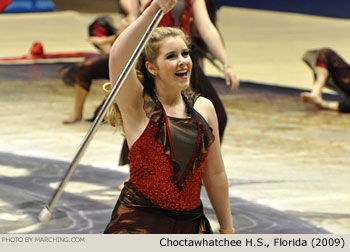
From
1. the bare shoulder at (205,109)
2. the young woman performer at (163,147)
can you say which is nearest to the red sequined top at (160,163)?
the young woman performer at (163,147)

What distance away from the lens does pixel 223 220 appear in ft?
13.6

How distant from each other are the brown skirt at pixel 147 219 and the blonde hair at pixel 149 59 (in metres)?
0.32

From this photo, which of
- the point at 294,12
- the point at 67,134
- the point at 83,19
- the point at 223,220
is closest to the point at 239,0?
the point at 294,12

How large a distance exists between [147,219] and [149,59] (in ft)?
2.18

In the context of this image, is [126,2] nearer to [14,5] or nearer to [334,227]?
[334,227]

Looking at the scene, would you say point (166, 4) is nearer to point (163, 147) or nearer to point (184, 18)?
point (163, 147)

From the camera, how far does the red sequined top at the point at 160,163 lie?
4020 mm

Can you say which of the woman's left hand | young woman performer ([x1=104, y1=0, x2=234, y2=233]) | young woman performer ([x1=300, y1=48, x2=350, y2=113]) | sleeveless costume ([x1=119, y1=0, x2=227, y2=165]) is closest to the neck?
young woman performer ([x1=104, y1=0, x2=234, y2=233])

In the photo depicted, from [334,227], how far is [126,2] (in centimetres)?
254

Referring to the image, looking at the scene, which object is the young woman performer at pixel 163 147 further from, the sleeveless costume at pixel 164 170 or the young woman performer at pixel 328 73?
the young woman performer at pixel 328 73

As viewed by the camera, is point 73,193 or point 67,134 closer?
point 73,193

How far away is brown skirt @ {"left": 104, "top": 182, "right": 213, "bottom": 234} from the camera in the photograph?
401 cm

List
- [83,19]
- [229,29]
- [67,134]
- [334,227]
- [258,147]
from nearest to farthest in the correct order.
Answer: [334,227], [258,147], [67,134], [229,29], [83,19]

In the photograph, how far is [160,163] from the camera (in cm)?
402
